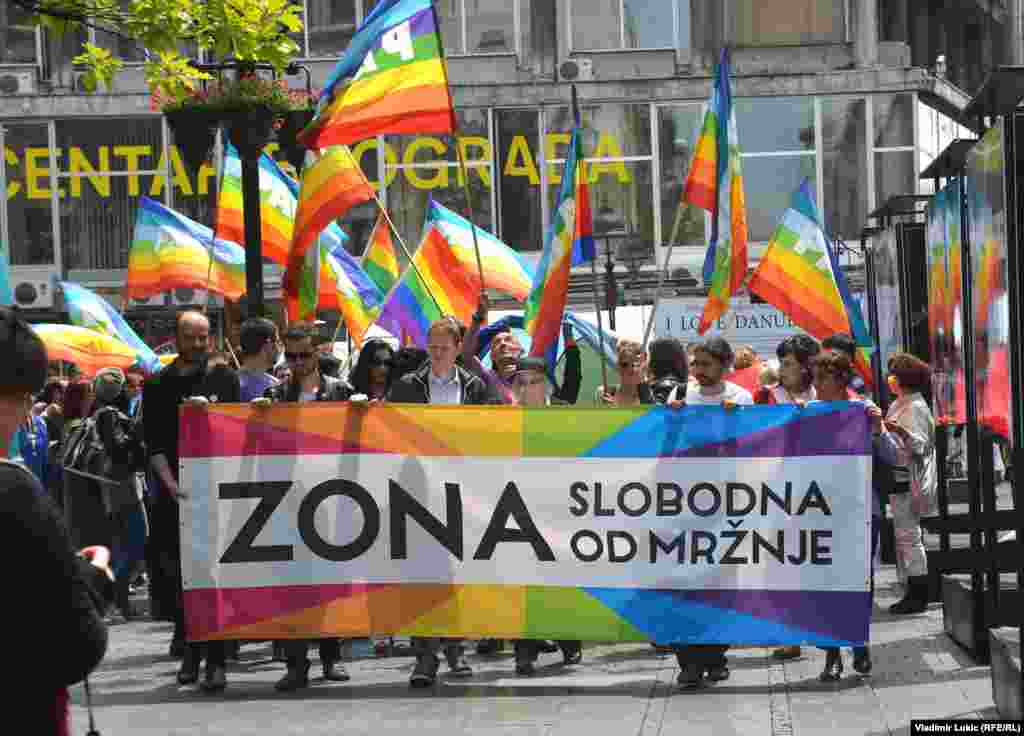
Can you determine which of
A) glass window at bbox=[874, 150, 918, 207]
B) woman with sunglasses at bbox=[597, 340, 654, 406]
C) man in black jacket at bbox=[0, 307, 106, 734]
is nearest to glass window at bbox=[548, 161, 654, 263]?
glass window at bbox=[874, 150, 918, 207]

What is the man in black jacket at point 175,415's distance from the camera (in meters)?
10.7

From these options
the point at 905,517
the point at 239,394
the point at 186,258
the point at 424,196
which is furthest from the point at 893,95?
the point at 239,394

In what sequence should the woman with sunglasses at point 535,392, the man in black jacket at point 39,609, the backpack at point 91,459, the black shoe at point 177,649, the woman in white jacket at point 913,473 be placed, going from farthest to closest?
1. the backpack at point 91,459
2. the woman in white jacket at point 913,473
3. the black shoe at point 177,649
4. the woman with sunglasses at point 535,392
5. the man in black jacket at point 39,609

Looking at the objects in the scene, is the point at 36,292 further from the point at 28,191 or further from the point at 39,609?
the point at 39,609

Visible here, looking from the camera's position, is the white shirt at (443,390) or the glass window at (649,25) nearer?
the white shirt at (443,390)

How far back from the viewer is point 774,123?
133ft

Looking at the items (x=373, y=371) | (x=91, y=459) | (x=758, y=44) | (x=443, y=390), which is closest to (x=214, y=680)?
(x=443, y=390)

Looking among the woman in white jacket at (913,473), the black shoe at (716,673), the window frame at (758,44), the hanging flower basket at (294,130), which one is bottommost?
the black shoe at (716,673)

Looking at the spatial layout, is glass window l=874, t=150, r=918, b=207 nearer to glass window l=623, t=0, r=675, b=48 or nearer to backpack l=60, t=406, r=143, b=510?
glass window l=623, t=0, r=675, b=48

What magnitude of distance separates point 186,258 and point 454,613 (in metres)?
12.2

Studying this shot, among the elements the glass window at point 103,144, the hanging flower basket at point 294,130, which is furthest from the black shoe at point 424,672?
the glass window at point 103,144

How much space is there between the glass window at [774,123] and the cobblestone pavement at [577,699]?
2945 centimetres

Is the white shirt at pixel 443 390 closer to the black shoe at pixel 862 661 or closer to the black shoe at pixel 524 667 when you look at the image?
the black shoe at pixel 524 667

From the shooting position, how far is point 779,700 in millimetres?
9609
